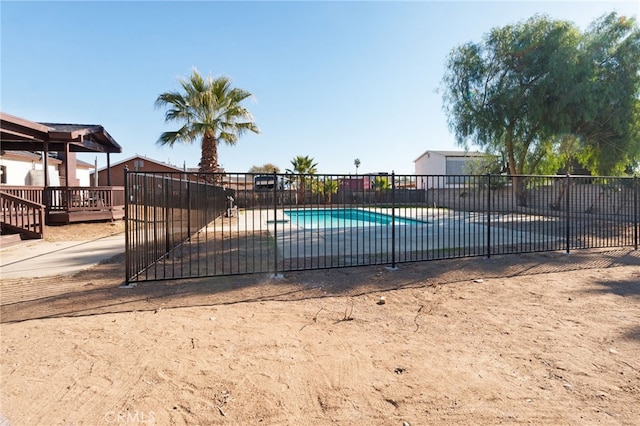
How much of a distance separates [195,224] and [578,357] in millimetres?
8932

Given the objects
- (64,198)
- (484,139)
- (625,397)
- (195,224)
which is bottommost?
(625,397)

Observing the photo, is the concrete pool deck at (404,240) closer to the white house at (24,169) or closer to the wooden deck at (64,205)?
the wooden deck at (64,205)

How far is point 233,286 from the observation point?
5004mm

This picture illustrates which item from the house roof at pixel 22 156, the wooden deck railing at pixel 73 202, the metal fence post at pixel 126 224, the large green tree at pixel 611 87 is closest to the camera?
the metal fence post at pixel 126 224

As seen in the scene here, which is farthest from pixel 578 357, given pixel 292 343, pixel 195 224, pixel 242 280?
pixel 195 224

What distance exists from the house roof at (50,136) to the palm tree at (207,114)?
2720 millimetres

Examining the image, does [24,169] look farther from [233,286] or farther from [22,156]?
[233,286]

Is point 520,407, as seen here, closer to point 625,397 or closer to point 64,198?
point 625,397

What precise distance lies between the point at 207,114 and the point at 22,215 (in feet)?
29.7

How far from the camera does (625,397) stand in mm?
2312

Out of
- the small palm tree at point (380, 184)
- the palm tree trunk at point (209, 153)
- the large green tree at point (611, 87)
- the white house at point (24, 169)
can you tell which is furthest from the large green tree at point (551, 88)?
the white house at point (24, 169)

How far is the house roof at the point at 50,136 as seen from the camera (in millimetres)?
9625

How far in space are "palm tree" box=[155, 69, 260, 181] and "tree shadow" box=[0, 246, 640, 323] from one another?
37.2 feet

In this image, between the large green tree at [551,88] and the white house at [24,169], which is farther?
the white house at [24,169]
